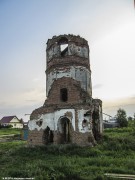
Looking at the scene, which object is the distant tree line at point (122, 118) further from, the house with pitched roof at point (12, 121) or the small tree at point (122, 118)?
the house with pitched roof at point (12, 121)

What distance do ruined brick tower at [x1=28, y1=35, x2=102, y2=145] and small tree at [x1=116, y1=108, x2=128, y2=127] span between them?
18.6 meters

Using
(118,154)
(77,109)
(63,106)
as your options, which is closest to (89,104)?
(77,109)

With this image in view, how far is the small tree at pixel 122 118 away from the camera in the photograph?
34.3m

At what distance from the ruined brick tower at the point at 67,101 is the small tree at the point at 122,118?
61.1 feet

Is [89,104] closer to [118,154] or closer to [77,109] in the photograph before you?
[77,109]

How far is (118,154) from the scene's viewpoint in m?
11.3

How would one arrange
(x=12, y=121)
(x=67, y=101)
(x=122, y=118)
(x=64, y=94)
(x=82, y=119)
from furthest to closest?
(x=12, y=121), (x=122, y=118), (x=64, y=94), (x=67, y=101), (x=82, y=119)

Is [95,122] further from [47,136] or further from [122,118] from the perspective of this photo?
[122,118]

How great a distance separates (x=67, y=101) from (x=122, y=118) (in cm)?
2137

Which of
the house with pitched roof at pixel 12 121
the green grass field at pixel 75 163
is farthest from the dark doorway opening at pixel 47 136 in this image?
the house with pitched roof at pixel 12 121

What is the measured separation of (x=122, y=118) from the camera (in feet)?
114

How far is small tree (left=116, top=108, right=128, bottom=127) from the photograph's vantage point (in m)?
34.3

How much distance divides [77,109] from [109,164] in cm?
555

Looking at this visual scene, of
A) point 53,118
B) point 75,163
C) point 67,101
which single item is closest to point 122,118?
point 67,101
